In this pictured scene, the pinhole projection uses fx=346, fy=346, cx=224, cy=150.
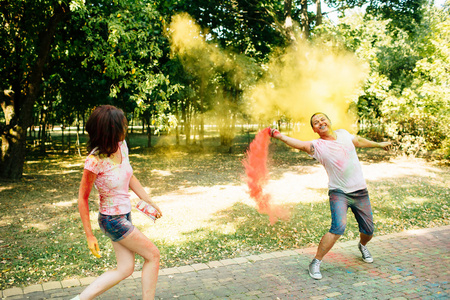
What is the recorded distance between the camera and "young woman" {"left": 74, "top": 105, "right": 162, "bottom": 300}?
2648 mm

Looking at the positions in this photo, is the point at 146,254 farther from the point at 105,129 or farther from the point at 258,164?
the point at 258,164

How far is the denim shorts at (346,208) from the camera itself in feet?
13.5

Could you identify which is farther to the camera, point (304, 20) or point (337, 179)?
point (304, 20)

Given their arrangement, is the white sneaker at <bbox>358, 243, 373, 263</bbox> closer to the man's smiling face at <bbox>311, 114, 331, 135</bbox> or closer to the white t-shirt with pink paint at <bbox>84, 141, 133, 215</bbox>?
the man's smiling face at <bbox>311, 114, 331, 135</bbox>

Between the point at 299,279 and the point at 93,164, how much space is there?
111 inches

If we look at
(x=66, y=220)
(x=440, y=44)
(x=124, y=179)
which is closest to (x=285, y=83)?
(x=440, y=44)

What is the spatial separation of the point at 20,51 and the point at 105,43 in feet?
14.1

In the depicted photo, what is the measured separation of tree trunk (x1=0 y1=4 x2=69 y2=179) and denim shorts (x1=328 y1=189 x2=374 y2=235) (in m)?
9.96

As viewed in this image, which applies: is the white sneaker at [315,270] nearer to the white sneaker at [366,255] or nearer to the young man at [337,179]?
the young man at [337,179]

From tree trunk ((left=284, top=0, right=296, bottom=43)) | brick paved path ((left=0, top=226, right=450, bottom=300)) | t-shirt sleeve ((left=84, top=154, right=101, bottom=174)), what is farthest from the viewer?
tree trunk ((left=284, top=0, right=296, bottom=43))

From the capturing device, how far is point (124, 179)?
2816mm

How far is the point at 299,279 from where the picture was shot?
4.16m

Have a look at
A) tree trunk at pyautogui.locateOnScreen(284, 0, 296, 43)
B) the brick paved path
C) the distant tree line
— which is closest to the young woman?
the brick paved path

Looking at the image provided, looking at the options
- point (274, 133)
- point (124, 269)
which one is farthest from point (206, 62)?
point (124, 269)
